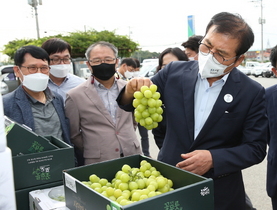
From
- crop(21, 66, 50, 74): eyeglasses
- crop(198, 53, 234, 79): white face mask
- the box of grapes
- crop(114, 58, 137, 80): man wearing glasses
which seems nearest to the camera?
the box of grapes

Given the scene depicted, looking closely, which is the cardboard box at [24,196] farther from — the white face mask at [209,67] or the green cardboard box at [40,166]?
the white face mask at [209,67]

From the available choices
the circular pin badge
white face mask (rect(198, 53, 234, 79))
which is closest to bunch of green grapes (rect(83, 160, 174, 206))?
the circular pin badge

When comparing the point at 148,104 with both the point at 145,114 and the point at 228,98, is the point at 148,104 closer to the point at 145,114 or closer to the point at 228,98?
the point at 145,114

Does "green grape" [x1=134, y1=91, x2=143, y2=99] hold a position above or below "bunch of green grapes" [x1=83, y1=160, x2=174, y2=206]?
above

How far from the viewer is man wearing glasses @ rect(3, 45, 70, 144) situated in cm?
236

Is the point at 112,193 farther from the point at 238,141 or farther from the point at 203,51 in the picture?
the point at 203,51

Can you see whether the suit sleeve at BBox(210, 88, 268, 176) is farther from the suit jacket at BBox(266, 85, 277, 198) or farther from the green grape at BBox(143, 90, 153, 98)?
the green grape at BBox(143, 90, 153, 98)

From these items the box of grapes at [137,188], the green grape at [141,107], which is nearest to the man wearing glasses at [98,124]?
the box of grapes at [137,188]

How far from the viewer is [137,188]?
1.36 metres

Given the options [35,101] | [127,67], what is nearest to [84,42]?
[127,67]

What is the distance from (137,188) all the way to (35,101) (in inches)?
60.3

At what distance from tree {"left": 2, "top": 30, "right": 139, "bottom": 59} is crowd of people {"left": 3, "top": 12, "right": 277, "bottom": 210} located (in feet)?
53.6

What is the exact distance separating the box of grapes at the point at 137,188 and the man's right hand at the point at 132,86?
446 millimetres

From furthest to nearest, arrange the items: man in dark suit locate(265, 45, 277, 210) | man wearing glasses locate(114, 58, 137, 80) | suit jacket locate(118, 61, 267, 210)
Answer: man wearing glasses locate(114, 58, 137, 80) → man in dark suit locate(265, 45, 277, 210) → suit jacket locate(118, 61, 267, 210)
